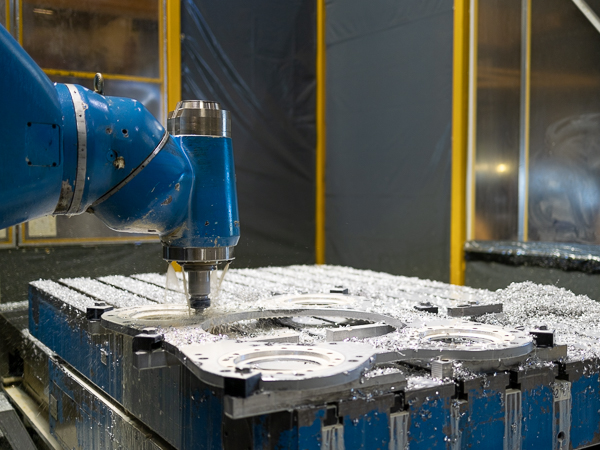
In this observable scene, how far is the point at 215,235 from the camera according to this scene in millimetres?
1496

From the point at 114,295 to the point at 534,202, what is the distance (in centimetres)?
320

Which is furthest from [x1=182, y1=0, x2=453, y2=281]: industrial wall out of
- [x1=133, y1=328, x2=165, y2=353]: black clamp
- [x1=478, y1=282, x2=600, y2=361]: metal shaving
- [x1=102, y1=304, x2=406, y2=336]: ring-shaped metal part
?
[x1=133, y1=328, x2=165, y2=353]: black clamp

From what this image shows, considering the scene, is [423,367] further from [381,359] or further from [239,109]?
[239,109]

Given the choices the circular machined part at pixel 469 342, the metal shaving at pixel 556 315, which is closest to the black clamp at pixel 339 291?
the metal shaving at pixel 556 315

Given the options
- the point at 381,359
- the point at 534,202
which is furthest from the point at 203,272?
the point at 534,202

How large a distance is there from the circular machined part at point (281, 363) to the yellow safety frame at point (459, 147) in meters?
2.70

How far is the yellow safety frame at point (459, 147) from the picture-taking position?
3.62m

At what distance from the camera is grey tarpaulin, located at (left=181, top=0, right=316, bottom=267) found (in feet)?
13.7

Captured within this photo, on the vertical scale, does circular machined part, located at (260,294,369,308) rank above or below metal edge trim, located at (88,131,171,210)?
below

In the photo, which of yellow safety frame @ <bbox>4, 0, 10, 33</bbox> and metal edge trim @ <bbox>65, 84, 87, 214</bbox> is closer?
metal edge trim @ <bbox>65, 84, 87, 214</bbox>

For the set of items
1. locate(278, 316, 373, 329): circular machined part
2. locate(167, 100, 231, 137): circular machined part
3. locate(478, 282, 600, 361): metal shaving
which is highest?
locate(167, 100, 231, 137): circular machined part

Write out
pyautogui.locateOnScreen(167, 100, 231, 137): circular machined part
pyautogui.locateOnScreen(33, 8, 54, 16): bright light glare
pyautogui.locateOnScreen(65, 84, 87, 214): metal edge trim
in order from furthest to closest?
pyautogui.locateOnScreen(33, 8, 54, 16): bright light glare < pyautogui.locateOnScreen(167, 100, 231, 137): circular machined part < pyautogui.locateOnScreen(65, 84, 87, 214): metal edge trim

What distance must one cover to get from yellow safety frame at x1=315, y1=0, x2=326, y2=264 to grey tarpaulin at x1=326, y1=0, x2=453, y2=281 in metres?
0.06

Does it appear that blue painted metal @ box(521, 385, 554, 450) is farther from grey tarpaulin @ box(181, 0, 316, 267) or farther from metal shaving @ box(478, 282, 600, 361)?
grey tarpaulin @ box(181, 0, 316, 267)
